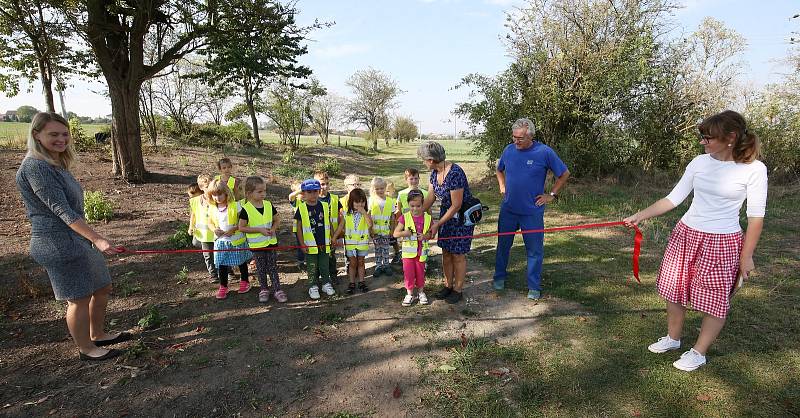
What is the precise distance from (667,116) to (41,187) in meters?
14.9

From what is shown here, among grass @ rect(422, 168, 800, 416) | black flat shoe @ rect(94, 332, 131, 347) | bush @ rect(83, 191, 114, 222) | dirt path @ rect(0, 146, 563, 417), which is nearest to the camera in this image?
grass @ rect(422, 168, 800, 416)

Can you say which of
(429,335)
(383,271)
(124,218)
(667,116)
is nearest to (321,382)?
(429,335)

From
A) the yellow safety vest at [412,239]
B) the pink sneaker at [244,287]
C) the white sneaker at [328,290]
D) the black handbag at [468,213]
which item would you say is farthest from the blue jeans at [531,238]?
the pink sneaker at [244,287]

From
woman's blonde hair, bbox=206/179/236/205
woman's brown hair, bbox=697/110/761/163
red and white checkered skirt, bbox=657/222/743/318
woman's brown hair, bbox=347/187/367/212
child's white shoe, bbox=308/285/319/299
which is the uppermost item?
woman's brown hair, bbox=697/110/761/163

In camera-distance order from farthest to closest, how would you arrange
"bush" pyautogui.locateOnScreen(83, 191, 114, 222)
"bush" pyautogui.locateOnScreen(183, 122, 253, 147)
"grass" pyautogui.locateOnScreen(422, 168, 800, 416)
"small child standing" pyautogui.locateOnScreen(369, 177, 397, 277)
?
"bush" pyautogui.locateOnScreen(183, 122, 253, 147), "bush" pyautogui.locateOnScreen(83, 191, 114, 222), "small child standing" pyautogui.locateOnScreen(369, 177, 397, 277), "grass" pyautogui.locateOnScreen(422, 168, 800, 416)

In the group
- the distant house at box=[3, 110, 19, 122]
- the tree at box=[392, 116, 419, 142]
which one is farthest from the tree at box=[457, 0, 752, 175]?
the distant house at box=[3, 110, 19, 122]

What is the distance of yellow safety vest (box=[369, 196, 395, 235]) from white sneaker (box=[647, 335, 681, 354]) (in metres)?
3.38

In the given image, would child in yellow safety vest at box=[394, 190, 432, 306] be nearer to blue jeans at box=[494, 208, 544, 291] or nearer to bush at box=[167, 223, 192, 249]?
blue jeans at box=[494, 208, 544, 291]

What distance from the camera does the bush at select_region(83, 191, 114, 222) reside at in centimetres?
798

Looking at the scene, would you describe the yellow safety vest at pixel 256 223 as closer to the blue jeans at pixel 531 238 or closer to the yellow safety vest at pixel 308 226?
the yellow safety vest at pixel 308 226

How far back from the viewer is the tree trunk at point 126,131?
34.2 feet

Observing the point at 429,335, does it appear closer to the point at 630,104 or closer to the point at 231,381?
the point at 231,381

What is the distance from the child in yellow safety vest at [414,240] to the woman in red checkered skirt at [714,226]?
2186 millimetres

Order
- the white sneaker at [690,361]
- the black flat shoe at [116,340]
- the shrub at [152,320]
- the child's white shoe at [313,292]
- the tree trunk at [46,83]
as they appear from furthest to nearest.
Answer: the tree trunk at [46,83] < the child's white shoe at [313,292] < the shrub at [152,320] < the black flat shoe at [116,340] < the white sneaker at [690,361]
